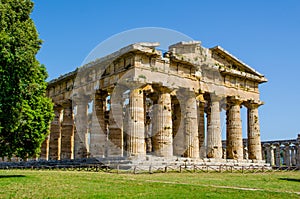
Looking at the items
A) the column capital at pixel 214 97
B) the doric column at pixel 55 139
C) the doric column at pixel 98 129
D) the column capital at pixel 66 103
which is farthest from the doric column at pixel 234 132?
the doric column at pixel 55 139

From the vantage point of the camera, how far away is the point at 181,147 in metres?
38.1

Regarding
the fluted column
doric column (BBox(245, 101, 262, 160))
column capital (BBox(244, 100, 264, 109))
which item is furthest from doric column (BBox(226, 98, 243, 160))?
the fluted column

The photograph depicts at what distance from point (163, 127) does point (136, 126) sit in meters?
3.13

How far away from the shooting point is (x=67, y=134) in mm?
44562

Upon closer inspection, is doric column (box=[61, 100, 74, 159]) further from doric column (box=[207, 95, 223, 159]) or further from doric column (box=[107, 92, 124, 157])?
doric column (box=[207, 95, 223, 159])

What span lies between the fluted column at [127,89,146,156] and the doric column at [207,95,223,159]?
9.15 metres

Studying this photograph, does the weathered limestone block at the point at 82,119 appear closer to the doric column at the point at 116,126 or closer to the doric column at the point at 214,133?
the doric column at the point at 116,126

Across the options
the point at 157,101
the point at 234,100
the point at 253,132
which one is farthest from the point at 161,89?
the point at 253,132

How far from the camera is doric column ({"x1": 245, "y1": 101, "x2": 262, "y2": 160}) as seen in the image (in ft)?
141

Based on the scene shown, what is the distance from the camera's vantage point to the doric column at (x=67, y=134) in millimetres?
43969

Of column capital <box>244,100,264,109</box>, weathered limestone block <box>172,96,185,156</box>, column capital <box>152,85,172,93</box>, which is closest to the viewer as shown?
column capital <box>152,85,172,93</box>

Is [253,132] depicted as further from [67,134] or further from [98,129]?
[67,134]

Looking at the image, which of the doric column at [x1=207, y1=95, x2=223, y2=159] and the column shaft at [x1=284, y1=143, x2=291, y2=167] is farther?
the column shaft at [x1=284, y1=143, x2=291, y2=167]

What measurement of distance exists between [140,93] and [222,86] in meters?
11.3
